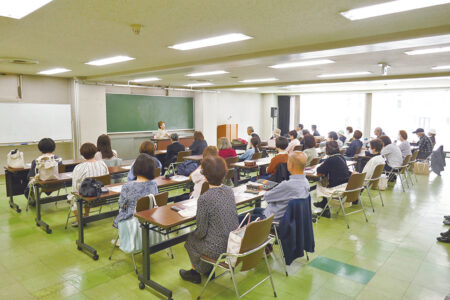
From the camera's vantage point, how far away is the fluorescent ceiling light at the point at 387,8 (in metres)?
2.83

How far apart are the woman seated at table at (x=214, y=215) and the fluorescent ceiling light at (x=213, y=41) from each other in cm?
204

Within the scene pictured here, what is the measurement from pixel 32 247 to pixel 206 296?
265cm

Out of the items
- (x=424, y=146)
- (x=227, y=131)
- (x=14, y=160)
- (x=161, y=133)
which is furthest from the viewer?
(x=227, y=131)

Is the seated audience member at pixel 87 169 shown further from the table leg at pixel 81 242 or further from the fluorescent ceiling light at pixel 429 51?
the fluorescent ceiling light at pixel 429 51

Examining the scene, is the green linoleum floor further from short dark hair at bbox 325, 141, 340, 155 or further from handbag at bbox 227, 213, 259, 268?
short dark hair at bbox 325, 141, 340, 155

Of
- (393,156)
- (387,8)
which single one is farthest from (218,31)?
(393,156)

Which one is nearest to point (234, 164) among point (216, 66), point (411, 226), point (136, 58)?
point (216, 66)

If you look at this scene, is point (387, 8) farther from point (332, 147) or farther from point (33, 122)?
point (33, 122)

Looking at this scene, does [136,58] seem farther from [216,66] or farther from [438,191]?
[438,191]

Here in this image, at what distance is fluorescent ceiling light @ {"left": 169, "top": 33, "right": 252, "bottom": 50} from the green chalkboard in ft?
20.0

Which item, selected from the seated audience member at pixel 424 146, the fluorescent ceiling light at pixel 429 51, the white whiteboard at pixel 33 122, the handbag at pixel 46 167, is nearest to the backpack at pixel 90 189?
the handbag at pixel 46 167

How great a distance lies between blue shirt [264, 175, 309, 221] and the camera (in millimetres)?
3385

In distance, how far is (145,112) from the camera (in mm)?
11109

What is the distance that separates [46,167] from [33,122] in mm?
4821
